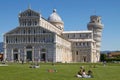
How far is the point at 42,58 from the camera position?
105 meters

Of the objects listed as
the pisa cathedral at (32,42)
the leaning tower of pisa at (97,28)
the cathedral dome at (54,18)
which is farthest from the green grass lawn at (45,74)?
the leaning tower of pisa at (97,28)

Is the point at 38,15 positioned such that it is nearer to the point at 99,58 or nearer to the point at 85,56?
the point at 85,56

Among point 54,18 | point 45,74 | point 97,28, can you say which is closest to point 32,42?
point 54,18

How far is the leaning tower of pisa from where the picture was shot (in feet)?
473

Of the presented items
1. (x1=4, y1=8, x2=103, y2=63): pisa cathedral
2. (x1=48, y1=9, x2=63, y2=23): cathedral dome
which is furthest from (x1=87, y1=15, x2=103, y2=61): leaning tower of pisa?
(x1=4, y1=8, x2=103, y2=63): pisa cathedral

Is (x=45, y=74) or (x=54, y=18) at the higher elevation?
(x=54, y=18)

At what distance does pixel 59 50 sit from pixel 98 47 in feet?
133

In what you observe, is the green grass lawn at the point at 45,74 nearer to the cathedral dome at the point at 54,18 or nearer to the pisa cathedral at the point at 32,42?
the pisa cathedral at the point at 32,42

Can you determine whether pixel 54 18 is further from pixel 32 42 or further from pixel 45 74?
pixel 45 74

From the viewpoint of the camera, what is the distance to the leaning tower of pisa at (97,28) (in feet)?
473

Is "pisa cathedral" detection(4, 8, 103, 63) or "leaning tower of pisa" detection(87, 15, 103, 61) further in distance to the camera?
"leaning tower of pisa" detection(87, 15, 103, 61)

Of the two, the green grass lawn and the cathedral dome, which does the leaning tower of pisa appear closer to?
the cathedral dome

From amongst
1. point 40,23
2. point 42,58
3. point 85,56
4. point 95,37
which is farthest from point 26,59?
point 95,37

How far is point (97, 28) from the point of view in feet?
475
